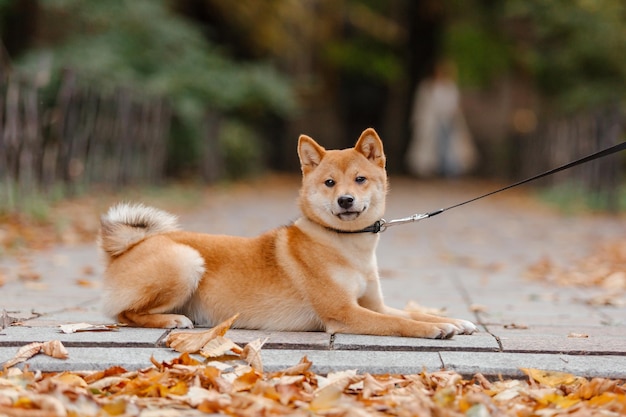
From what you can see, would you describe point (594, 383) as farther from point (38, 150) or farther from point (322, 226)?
point (38, 150)

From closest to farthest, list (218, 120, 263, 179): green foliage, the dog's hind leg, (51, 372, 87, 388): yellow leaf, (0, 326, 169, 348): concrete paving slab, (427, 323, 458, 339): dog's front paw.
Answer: (51, 372, 87, 388): yellow leaf, (0, 326, 169, 348): concrete paving slab, (427, 323, 458, 339): dog's front paw, the dog's hind leg, (218, 120, 263, 179): green foliage

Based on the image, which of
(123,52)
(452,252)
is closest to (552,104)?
(123,52)

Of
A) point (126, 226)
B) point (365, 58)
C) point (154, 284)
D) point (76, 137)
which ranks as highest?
point (365, 58)

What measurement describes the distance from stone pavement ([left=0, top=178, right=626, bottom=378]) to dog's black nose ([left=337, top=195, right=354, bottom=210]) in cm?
73

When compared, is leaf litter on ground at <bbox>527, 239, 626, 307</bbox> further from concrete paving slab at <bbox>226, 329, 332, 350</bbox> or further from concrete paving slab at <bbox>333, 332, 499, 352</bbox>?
concrete paving slab at <bbox>226, 329, 332, 350</bbox>

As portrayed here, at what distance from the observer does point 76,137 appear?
13258 mm

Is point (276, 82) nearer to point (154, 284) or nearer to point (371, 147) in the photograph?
point (371, 147)

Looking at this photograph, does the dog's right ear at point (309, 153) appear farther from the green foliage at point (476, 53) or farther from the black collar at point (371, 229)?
the green foliage at point (476, 53)

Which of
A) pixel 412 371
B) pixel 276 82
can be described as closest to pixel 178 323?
pixel 412 371

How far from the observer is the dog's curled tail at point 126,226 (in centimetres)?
508

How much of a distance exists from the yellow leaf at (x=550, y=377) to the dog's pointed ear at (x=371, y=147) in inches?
62.1

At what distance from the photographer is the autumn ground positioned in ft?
11.7

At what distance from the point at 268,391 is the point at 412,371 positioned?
0.81 m

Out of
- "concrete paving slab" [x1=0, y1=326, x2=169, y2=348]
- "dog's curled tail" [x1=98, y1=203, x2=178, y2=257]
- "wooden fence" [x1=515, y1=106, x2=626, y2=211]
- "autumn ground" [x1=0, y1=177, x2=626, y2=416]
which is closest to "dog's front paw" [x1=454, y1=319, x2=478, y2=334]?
"autumn ground" [x1=0, y1=177, x2=626, y2=416]
